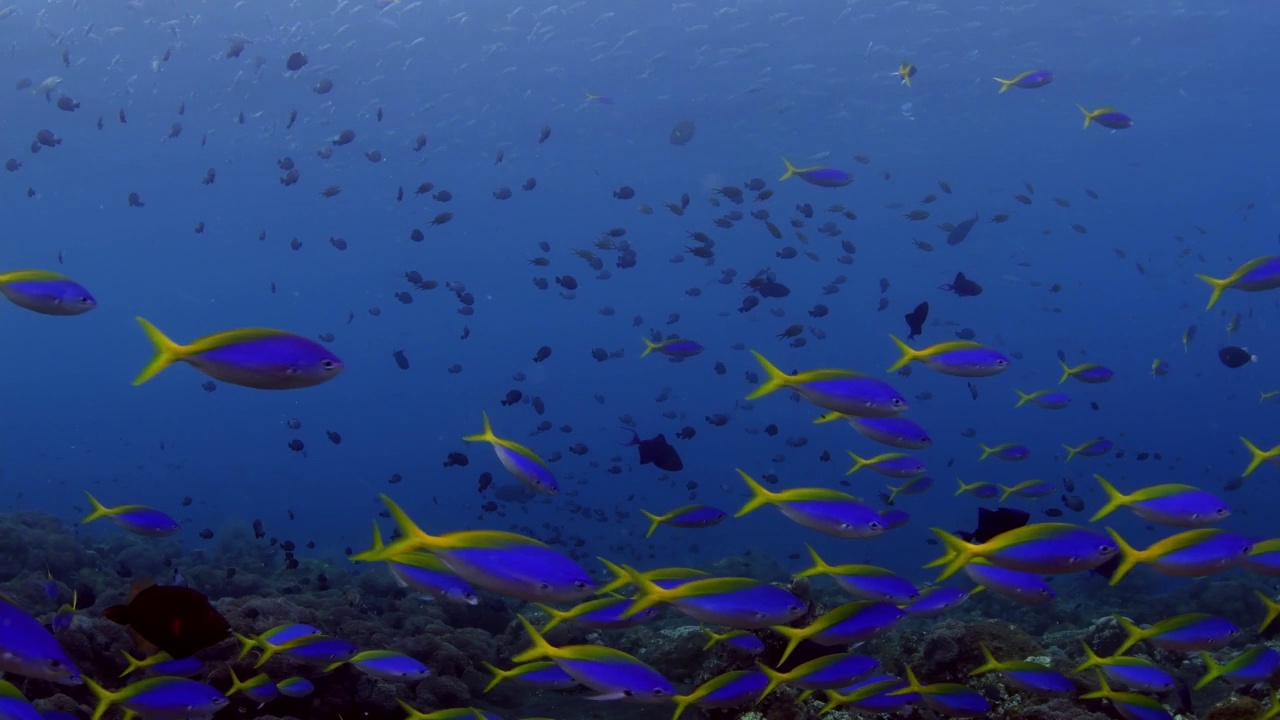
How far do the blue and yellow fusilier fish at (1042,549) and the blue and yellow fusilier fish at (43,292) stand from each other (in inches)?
187

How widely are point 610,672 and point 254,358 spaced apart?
2.16 metres

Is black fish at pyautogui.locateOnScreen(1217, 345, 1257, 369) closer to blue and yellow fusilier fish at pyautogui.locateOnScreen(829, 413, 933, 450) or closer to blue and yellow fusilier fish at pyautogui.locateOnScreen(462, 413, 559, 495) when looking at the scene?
blue and yellow fusilier fish at pyautogui.locateOnScreen(829, 413, 933, 450)

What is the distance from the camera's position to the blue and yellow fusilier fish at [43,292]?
425 centimetres

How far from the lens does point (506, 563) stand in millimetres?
3285

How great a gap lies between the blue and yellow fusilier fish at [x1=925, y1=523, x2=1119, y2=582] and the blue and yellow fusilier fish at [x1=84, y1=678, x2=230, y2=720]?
3.77 meters

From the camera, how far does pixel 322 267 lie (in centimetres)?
6825

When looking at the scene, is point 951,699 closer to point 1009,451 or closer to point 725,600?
point 725,600

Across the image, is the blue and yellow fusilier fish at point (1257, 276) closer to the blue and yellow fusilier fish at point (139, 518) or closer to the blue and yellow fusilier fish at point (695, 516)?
the blue and yellow fusilier fish at point (695, 516)

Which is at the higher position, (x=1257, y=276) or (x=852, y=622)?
(x=1257, y=276)

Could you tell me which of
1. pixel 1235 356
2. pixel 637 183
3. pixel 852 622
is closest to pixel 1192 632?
pixel 852 622

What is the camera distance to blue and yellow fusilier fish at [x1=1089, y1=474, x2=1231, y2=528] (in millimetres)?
4395

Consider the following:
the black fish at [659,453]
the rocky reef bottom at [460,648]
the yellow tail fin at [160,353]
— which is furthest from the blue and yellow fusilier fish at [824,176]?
the yellow tail fin at [160,353]

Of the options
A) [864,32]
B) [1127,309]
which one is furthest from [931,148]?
[1127,309]

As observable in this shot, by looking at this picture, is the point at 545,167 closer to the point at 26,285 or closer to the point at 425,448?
the point at 26,285
